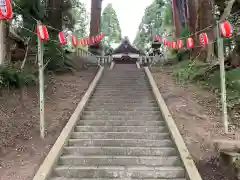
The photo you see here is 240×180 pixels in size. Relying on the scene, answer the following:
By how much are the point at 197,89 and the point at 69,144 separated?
17.9ft

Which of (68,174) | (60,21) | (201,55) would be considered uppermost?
(60,21)

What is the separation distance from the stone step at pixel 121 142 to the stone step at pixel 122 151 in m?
0.31

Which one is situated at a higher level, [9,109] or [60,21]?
[60,21]

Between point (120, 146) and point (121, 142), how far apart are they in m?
0.12

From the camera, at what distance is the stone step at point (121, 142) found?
282 inches

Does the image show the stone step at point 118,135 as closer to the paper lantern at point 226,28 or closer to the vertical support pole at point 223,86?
the vertical support pole at point 223,86

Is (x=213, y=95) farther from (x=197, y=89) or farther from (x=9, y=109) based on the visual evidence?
(x=9, y=109)

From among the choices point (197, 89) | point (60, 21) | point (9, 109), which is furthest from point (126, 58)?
point (9, 109)

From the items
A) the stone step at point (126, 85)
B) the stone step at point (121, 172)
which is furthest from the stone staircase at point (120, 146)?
the stone step at point (126, 85)

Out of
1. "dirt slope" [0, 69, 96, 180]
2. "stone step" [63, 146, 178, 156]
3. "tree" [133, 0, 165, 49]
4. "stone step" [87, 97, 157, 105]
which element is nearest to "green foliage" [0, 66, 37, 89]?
"dirt slope" [0, 69, 96, 180]

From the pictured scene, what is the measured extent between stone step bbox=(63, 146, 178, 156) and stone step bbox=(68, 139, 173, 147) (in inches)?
12.1

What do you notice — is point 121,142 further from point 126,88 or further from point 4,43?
point 4,43

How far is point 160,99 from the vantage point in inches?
384

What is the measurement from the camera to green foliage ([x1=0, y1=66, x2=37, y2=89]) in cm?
882
